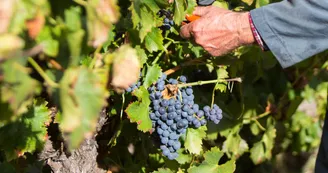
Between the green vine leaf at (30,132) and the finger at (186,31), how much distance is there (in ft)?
1.48

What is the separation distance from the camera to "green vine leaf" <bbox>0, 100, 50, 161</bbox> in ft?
5.49

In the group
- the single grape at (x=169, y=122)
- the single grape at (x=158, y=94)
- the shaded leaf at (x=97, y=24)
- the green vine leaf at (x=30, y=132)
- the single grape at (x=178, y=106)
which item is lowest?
the single grape at (x=169, y=122)

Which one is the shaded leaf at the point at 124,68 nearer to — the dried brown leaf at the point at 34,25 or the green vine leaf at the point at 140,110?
the dried brown leaf at the point at 34,25

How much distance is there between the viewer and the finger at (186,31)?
1782 mm

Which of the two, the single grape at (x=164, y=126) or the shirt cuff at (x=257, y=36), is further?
the single grape at (x=164, y=126)

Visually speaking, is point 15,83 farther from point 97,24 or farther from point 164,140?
point 164,140

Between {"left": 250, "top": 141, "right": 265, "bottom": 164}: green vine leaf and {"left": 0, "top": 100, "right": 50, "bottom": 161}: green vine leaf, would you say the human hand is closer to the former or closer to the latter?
{"left": 0, "top": 100, "right": 50, "bottom": 161}: green vine leaf

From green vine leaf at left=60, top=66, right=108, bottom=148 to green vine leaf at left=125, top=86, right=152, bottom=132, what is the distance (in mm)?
928

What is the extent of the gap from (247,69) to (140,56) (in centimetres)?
89

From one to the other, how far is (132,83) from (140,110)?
593 millimetres

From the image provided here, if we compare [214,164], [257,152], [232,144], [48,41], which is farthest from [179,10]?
[257,152]

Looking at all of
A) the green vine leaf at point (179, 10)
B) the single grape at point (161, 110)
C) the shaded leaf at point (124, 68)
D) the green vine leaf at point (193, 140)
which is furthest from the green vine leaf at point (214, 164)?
the shaded leaf at point (124, 68)

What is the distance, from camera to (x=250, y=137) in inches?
121

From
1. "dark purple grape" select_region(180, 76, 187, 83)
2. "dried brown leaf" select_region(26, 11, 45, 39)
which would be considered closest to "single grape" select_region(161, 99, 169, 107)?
"dark purple grape" select_region(180, 76, 187, 83)
